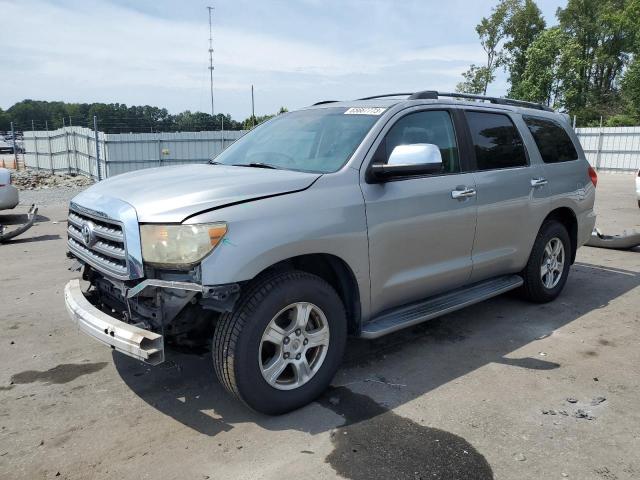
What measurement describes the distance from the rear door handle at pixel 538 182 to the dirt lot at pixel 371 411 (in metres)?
1.25

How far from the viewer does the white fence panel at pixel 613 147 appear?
1000 inches

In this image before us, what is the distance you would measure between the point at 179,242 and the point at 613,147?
27906mm

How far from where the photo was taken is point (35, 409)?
343 cm

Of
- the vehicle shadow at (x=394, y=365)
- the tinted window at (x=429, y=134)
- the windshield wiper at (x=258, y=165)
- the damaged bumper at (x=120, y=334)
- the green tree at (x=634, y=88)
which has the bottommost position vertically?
the vehicle shadow at (x=394, y=365)

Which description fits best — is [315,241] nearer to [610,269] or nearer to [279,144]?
[279,144]

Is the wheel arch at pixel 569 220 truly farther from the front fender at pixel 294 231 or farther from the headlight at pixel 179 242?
the headlight at pixel 179 242

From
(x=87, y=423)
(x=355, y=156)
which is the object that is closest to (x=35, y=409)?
(x=87, y=423)

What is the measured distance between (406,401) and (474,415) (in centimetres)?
→ 43

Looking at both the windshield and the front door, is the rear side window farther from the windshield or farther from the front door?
the windshield

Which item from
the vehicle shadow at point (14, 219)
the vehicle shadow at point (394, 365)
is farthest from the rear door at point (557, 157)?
the vehicle shadow at point (14, 219)

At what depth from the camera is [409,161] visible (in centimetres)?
353

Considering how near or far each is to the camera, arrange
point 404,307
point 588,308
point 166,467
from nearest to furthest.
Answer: point 166,467, point 404,307, point 588,308

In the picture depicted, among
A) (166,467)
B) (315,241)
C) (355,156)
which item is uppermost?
(355,156)

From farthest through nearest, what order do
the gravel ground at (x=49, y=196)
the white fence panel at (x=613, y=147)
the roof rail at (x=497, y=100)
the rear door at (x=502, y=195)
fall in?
the white fence panel at (x=613, y=147)
the gravel ground at (x=49, y=196)
the roof rail at (x=497, y=100)
the rear door at (x=502, y=195)
